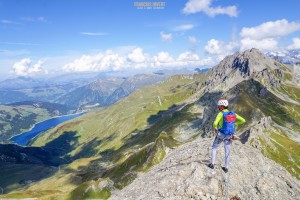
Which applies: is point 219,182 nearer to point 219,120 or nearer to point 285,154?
point 219,120

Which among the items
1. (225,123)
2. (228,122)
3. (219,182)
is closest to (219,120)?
(225,123)

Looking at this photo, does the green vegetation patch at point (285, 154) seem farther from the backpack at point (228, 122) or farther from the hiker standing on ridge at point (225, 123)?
the backpack at point (228, 122)

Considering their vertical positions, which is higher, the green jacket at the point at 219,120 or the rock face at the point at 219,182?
the green jacket at the point at 219,120

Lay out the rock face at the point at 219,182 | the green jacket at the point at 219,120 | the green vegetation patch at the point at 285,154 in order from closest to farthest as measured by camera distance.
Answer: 1. the green jacket at the point at 219,120
2. the rock face at the point at 219,182
3. the green vegetation patch at the point at 285,154

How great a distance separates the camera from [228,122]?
89.7 feet

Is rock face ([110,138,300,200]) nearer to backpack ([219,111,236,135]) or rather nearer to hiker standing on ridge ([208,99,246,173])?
hiker standing on ridge ([208,99,246,173])

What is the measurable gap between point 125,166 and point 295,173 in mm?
84290

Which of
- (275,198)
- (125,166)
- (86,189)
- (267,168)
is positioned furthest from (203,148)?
(125,166)

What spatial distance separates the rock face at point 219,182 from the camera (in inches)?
1123

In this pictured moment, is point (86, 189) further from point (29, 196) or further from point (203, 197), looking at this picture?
point (203, 197)

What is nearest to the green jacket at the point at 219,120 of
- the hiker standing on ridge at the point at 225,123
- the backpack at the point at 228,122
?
the hiker standing on ridge at the point at 225,123

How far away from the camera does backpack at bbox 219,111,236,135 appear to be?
27156 mm

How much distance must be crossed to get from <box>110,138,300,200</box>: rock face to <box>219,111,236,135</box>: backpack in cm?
403

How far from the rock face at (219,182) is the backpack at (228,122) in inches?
159
